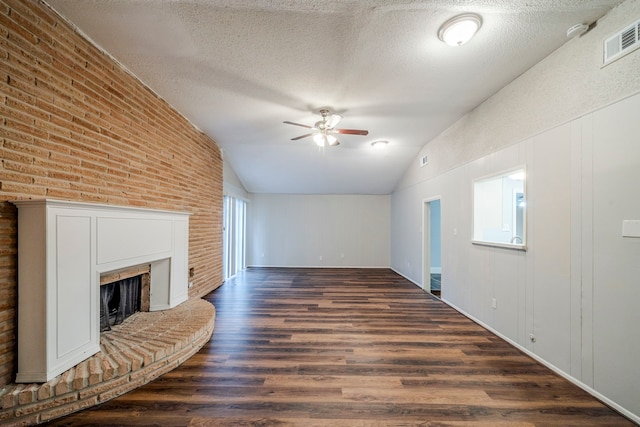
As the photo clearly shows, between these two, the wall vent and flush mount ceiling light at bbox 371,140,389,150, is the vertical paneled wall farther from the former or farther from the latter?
flush mount ceiling light at bbox 371,140,389,150

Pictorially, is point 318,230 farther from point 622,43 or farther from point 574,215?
point 622,43

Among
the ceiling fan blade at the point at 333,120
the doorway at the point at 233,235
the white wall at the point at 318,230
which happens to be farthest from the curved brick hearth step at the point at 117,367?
the white wall at the point at 318,230

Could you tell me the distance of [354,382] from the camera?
2.25 m

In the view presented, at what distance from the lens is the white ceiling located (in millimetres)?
1923

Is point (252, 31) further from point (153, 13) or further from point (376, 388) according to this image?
point (376, 388)

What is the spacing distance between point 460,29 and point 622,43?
1.13 meters

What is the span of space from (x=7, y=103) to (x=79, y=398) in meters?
2.14

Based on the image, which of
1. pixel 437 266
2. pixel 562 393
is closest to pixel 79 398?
pixel 562 393

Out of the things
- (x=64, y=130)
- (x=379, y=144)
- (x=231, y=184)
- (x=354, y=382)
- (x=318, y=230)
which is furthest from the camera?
(x=318, y=230)

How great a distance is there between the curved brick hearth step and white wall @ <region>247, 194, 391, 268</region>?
5.07 meters

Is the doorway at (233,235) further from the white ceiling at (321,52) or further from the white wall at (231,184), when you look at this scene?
the white ceiling at (321,52)

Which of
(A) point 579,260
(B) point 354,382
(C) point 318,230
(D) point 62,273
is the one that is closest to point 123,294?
(D) point 62,273

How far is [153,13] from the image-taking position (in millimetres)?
1959

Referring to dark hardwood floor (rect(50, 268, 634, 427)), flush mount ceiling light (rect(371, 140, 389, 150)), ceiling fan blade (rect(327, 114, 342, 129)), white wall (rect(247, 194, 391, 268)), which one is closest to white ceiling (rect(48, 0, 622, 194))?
ceiling fan blade (rect(327, 114, 342, 129))
